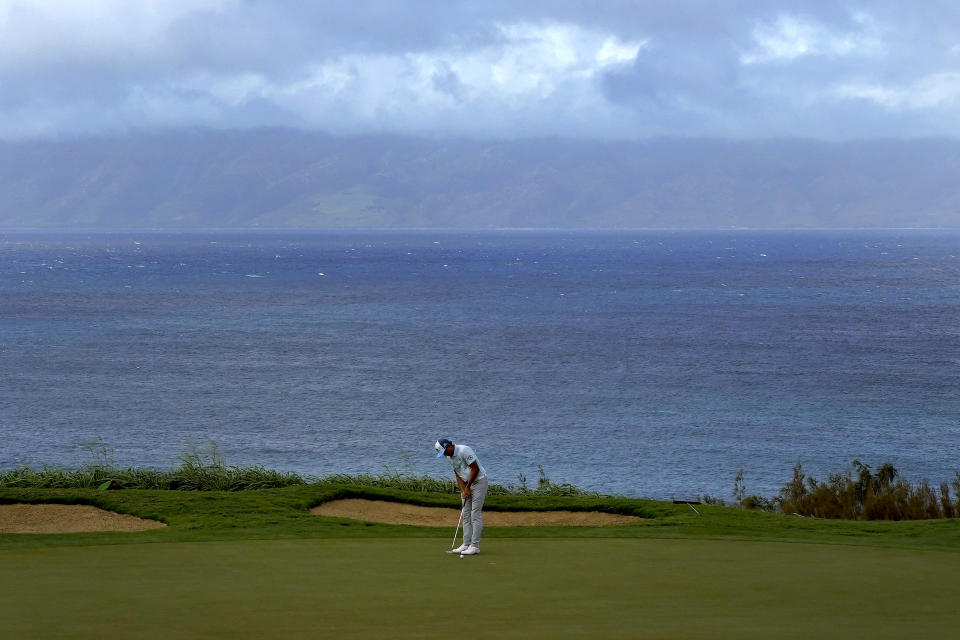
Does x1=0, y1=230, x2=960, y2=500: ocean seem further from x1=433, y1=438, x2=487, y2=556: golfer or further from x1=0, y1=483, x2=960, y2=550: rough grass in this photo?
x1=433, y1=438, x2=487, y2=556: golfer

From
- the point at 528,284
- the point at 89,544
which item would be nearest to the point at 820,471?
the point at 89,544

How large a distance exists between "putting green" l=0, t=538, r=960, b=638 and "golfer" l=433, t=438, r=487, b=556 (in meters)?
0.35

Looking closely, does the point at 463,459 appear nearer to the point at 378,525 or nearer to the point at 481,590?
the point at 481,590

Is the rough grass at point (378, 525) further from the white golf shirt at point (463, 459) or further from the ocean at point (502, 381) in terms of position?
the ocean at point (502, 381)

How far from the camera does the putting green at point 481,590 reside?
11891mm

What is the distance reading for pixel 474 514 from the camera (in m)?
16.8

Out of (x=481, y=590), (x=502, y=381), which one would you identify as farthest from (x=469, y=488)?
(x=502, y=381)

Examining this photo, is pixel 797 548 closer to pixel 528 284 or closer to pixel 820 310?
pixel 820 310

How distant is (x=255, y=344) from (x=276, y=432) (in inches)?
1202

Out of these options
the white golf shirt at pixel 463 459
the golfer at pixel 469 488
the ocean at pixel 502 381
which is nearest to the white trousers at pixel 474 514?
the golfer at pixel 469 488

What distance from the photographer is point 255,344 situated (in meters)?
78.6

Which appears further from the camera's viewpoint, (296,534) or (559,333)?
(559,333)

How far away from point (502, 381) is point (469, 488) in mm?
45699

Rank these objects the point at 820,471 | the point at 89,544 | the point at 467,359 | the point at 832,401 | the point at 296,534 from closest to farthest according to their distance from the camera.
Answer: the point at 89,544 < the point at 296,534 < the point at 820,471 < the point at 832,401 < the point at 467,359
